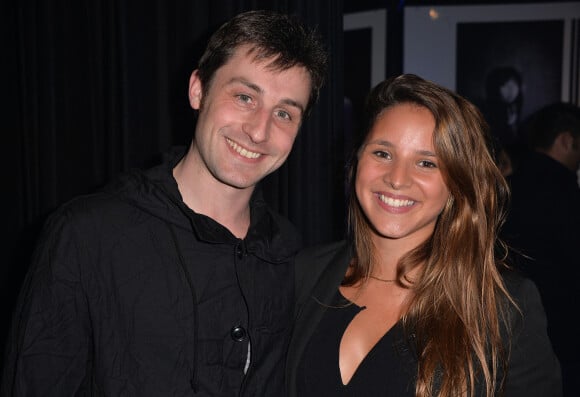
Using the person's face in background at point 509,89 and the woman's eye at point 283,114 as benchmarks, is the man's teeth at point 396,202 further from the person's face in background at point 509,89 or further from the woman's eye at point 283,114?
the person's face in background at point 509,89

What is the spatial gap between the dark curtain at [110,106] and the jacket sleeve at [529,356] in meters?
0.85

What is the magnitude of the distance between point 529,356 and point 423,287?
335 mm

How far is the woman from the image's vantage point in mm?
1603

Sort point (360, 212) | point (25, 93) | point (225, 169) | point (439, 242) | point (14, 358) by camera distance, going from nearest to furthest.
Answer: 1. point (14, 358)
2. point (225, 169)
3. point (439, 242)
4. point (360, 212)
5. point (25, 93)

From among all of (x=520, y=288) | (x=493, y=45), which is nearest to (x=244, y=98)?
(x=520, y=288)

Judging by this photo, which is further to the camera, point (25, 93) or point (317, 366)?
point (25, 93)

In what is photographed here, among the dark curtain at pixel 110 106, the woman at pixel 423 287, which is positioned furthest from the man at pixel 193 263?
the dark curtain at pixel 110 106

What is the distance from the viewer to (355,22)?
2.75m

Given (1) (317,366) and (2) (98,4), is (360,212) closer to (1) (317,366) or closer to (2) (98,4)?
(1) (317,366)

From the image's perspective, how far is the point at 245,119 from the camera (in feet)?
5.33

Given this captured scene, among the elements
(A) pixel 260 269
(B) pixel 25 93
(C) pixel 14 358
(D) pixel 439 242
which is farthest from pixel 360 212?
(B) pixel 25 93

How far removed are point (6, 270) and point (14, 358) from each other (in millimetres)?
1472

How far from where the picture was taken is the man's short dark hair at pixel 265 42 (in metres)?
1.63

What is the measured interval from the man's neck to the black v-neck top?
1.26ft
